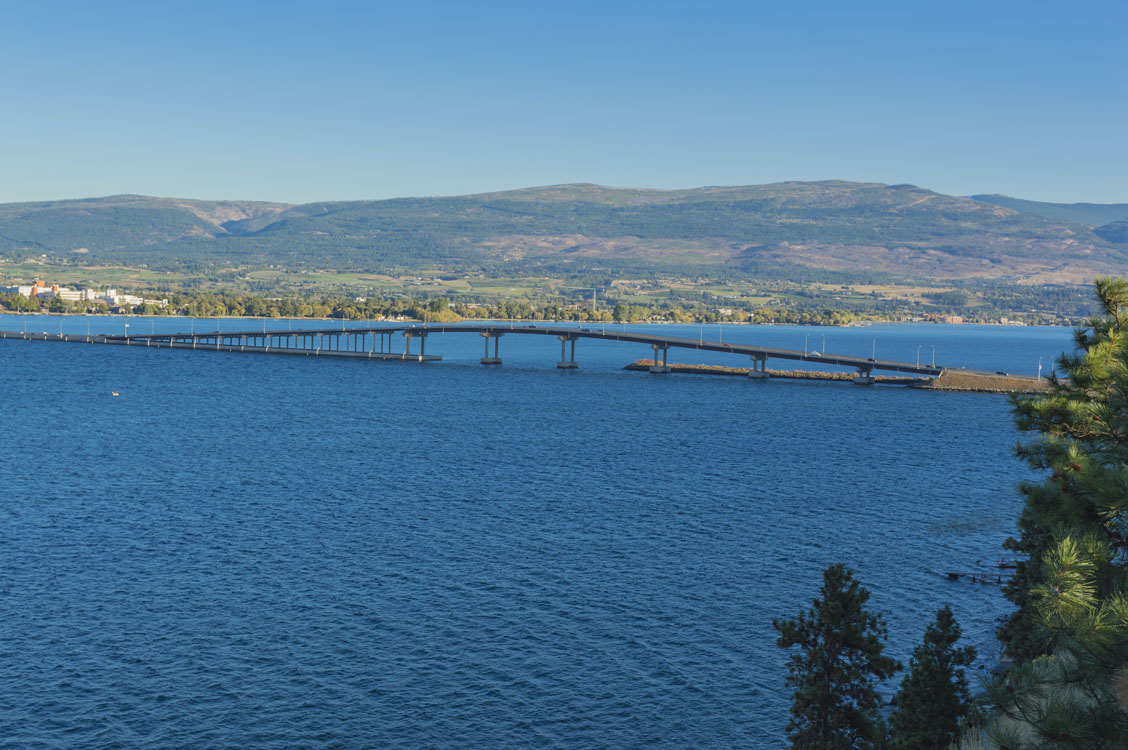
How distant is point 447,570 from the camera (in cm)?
5716

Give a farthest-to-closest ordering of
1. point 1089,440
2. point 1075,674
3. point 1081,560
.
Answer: point 1089,440
point 1081,560
point 1075,674

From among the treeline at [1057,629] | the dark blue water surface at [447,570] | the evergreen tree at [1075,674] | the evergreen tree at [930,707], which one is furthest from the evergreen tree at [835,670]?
the evergreen tree at [1075,674]

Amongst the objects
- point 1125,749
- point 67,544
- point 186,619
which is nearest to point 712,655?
point 186,619

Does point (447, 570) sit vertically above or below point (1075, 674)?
below

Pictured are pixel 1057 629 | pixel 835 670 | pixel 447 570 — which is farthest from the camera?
pixel 447 570

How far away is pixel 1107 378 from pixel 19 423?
11692cm

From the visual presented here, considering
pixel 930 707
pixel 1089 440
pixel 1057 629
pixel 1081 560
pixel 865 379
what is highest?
pixel 1089 440

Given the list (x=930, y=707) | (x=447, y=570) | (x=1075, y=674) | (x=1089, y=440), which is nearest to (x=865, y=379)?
(x=447, y=570)

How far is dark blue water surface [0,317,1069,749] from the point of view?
131 ft

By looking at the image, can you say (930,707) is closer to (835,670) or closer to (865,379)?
(835,670)

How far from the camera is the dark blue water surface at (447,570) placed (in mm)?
39969

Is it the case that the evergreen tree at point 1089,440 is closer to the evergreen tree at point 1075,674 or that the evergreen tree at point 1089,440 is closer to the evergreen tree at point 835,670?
the evergreen tree at point 1075,674

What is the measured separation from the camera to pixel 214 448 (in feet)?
326

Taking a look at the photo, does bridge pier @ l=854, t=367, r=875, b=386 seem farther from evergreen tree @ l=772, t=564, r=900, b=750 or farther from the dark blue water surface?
evergreen tree @ l=772, t=564, r=900, b=750
